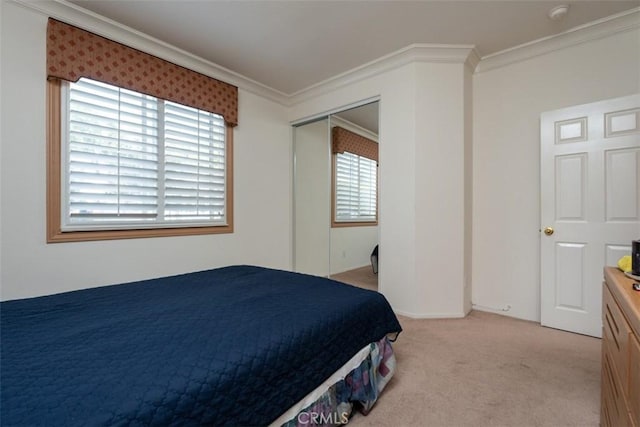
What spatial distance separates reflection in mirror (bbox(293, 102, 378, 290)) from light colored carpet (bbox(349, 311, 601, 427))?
1347 millimetres

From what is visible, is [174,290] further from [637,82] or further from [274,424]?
[637,82]

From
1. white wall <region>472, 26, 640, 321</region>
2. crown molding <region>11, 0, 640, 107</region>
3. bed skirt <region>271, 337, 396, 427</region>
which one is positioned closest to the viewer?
bed skirt <region>271, 337, 396, 427</region>

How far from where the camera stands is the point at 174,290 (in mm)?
1755

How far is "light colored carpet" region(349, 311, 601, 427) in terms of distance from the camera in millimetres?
1426

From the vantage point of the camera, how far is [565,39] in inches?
97.3

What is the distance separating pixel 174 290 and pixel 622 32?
154 inches

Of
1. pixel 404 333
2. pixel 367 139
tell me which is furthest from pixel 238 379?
pixel 367 139

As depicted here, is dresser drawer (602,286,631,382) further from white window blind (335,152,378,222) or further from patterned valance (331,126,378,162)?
patterned valance (331,126,378,162)

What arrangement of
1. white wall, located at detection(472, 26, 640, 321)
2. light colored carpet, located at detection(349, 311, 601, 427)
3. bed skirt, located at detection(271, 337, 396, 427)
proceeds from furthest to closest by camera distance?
white wall, located at detection(472, 26, 640, 321), light colored carpet, located at detection(349, 311, 601, 427), bed skirt, located at detection(271, 337, 396, 427)

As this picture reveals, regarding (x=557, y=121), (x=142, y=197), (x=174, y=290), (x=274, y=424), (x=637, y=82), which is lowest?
(x=274, y=424)

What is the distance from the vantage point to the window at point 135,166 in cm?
211

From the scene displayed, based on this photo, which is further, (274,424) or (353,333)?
(353,333)

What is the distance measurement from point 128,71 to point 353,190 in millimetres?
2621

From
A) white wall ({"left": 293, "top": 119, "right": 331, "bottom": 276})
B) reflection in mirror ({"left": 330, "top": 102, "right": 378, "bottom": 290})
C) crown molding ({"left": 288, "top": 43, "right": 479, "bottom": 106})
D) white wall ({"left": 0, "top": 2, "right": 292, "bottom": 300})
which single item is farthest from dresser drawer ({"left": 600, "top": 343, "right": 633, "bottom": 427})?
white wall ({"left": 0, "top": 2, "right": 292, "bottom": 300})
